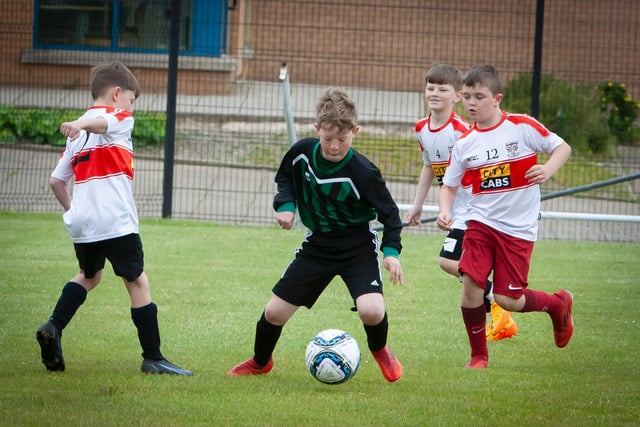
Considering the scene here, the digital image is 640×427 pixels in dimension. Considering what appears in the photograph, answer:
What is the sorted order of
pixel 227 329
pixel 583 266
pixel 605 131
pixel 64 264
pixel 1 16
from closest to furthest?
pixel 227 329
pixel 64 264
pixel 583 266
pixel 605 131
pixel 1 16

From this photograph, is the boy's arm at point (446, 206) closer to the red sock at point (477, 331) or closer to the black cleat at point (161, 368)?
the red sock at point (477, 331)

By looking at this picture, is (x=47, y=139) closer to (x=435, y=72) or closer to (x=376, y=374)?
(x=435, y=72)

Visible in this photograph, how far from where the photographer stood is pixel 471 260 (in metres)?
5.91

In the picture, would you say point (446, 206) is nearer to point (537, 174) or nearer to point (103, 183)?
point (537, 174)

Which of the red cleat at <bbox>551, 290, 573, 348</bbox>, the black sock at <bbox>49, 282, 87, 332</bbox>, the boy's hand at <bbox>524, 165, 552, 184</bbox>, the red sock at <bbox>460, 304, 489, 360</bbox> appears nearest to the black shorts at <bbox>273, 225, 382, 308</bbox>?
the red sock at <bbox>460, 304, 489, 360</bbox>

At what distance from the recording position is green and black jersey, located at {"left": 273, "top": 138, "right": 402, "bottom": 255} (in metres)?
5.28

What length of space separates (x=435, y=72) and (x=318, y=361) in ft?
8.60

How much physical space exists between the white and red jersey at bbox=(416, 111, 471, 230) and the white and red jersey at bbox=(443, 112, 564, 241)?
91 centimetres

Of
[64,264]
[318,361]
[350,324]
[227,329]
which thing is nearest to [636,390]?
[318,361]

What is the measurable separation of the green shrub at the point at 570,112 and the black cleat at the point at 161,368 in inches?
371

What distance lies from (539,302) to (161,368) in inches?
93.0

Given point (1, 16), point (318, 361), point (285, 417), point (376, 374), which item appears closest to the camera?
point (285, 417)

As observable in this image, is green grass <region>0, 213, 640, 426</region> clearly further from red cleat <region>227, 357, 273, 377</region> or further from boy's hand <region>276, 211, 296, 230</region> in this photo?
boy's hand <region>276, 211, 296, 230</region>

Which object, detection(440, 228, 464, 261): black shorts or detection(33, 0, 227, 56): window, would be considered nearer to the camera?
detection(440, 228, 464, 261): black shorts
